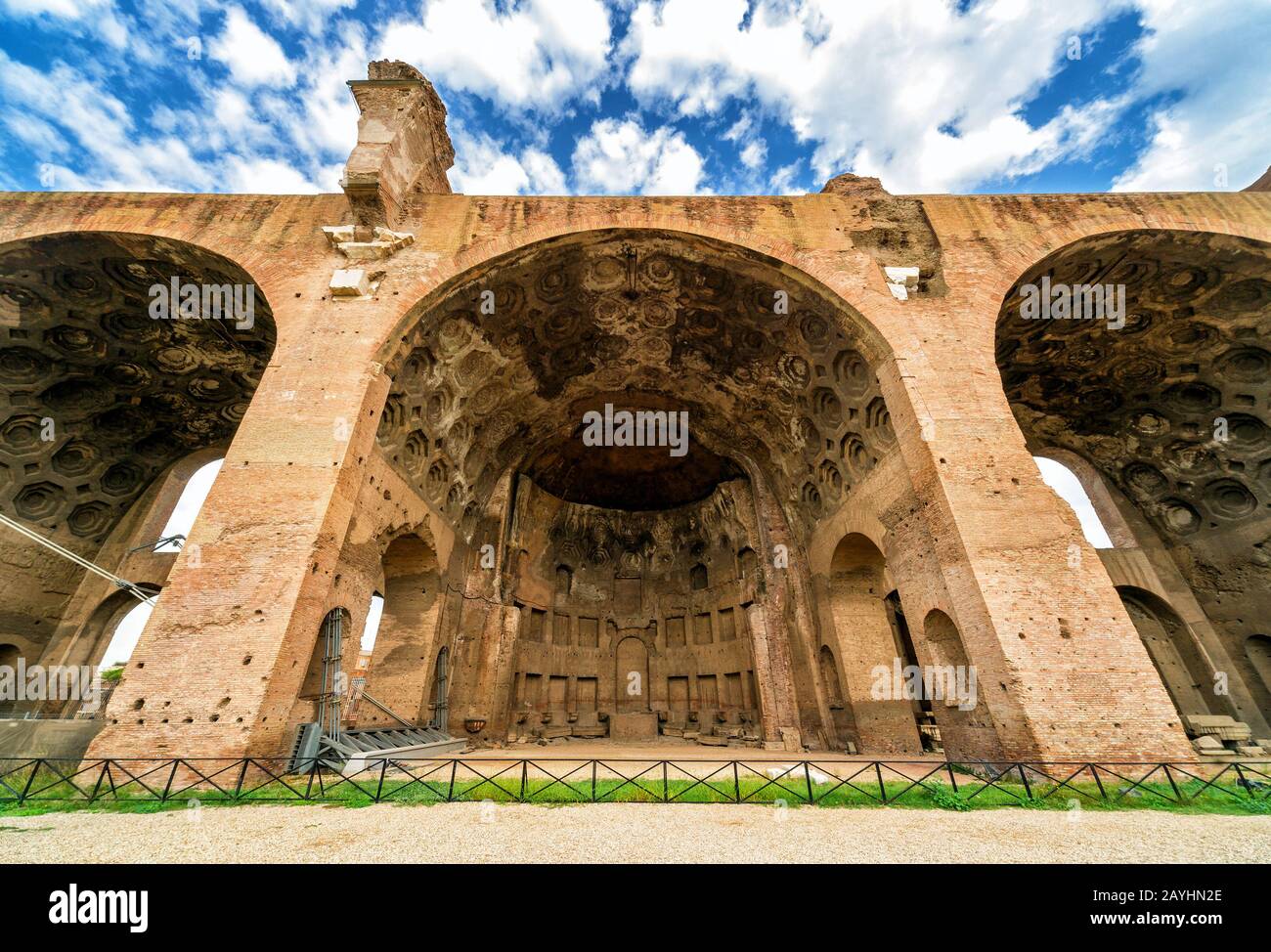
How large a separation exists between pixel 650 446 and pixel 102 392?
1777 centimetres

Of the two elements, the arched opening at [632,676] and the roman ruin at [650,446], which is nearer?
the roman ruin at [650,446]

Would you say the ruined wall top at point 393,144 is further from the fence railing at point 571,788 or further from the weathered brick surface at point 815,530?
the fence railing at point 571,788

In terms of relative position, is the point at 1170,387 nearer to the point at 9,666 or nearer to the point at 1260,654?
the point at 1260,654

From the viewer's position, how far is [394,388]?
447 inches

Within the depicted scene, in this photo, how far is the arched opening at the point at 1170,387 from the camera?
12.3m

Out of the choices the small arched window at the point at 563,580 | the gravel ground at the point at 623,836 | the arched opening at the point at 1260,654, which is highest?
the small arched window at the point at 563,580

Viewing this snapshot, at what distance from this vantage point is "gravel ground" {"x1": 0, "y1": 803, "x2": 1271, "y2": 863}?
424 cm

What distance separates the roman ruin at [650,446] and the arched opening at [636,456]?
13 cm

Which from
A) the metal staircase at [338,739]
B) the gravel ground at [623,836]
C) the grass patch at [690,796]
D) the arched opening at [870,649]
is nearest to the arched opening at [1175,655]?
the arched opening at [870,649]

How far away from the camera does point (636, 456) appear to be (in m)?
20.9

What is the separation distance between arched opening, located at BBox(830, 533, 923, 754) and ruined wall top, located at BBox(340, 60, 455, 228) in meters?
14.4

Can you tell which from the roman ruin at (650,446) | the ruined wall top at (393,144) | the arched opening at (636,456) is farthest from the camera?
the arched opening at (636,456)

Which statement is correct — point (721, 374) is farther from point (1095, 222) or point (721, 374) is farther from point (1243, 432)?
point (1243, 432)
